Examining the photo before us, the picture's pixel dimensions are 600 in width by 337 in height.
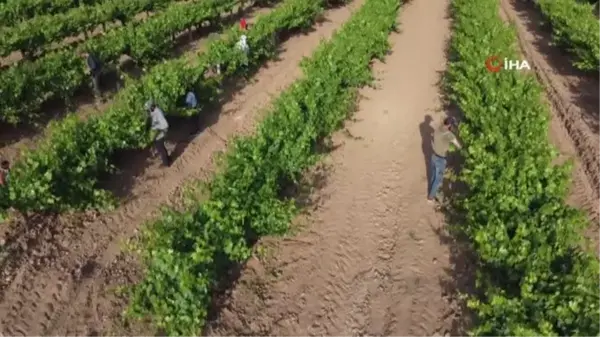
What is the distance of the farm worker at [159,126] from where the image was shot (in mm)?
10820

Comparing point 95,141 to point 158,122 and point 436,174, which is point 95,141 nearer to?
point 158,122

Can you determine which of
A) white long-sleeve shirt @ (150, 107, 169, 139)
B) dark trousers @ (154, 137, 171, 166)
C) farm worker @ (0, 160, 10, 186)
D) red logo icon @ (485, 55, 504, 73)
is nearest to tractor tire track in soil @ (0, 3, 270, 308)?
farm worker @ (0, 160, 10, 186)

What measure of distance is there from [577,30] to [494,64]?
13.3ft

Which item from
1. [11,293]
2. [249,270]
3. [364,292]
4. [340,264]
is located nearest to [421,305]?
[364,292]

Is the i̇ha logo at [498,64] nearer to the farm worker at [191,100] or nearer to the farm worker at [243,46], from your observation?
the farm worker at [243,46]

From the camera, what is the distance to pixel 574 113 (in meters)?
13.1

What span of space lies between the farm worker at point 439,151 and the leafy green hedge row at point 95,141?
5893mm

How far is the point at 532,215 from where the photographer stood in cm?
748

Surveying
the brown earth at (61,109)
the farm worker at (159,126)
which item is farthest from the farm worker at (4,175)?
the farm worker at (159,126)

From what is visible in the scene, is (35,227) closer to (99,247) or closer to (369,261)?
(99,247)

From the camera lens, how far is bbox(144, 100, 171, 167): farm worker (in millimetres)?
10820

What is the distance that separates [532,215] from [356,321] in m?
2.96

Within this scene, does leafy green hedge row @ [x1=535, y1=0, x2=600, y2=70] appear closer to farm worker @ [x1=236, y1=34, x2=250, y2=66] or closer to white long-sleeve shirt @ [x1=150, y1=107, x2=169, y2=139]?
farm worker @ [x1=236, y1=34, x2=250, y2=66]

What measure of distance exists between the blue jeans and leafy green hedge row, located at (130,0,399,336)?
229cm
